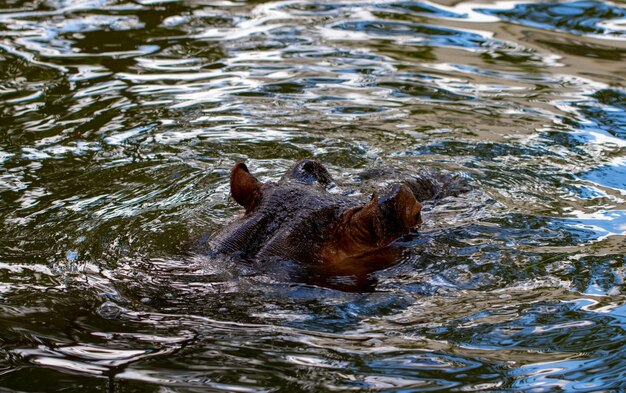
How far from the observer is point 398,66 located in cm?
921

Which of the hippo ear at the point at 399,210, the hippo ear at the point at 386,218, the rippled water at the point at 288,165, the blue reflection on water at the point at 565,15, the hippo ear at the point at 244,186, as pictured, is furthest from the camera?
the blue reflection on water at the point at 565,15

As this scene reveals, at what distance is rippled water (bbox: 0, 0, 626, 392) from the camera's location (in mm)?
3893

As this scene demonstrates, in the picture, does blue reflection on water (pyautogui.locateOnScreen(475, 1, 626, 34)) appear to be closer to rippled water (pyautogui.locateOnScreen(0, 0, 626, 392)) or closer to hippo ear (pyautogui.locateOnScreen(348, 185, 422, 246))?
rippled water (pyautogui.locateOnScreen(0, 0, 626, 392))

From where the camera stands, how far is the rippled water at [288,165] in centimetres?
389

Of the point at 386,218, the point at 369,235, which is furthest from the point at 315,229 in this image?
the point at 386,218

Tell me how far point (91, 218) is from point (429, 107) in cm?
351

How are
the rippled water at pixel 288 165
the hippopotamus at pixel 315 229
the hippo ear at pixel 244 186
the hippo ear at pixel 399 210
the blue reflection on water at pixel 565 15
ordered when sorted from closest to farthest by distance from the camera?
the rippled water at pixel 288 165 → the hippopotamus at pixel 315 229 → the hippo ear at pixel 399 210 → the hippo ear at pixel 244 186 → the blue reflection on water at pixel 565 15

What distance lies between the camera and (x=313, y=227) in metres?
4.59

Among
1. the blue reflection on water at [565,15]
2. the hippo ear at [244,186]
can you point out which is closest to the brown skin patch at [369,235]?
the hippo ear at [244,186]

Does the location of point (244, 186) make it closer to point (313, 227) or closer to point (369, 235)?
point (313, 227)

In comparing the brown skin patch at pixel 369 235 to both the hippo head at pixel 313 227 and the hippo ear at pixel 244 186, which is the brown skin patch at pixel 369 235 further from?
the hippo ear at pixel 244 186

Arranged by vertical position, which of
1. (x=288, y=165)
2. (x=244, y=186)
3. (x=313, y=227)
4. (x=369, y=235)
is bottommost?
(x=288, y=165)

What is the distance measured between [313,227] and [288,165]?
2128 mm

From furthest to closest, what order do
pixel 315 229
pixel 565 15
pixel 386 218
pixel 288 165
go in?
pixel 565 15
pixel 288 165
pixel 386 218
pixel 315 229
